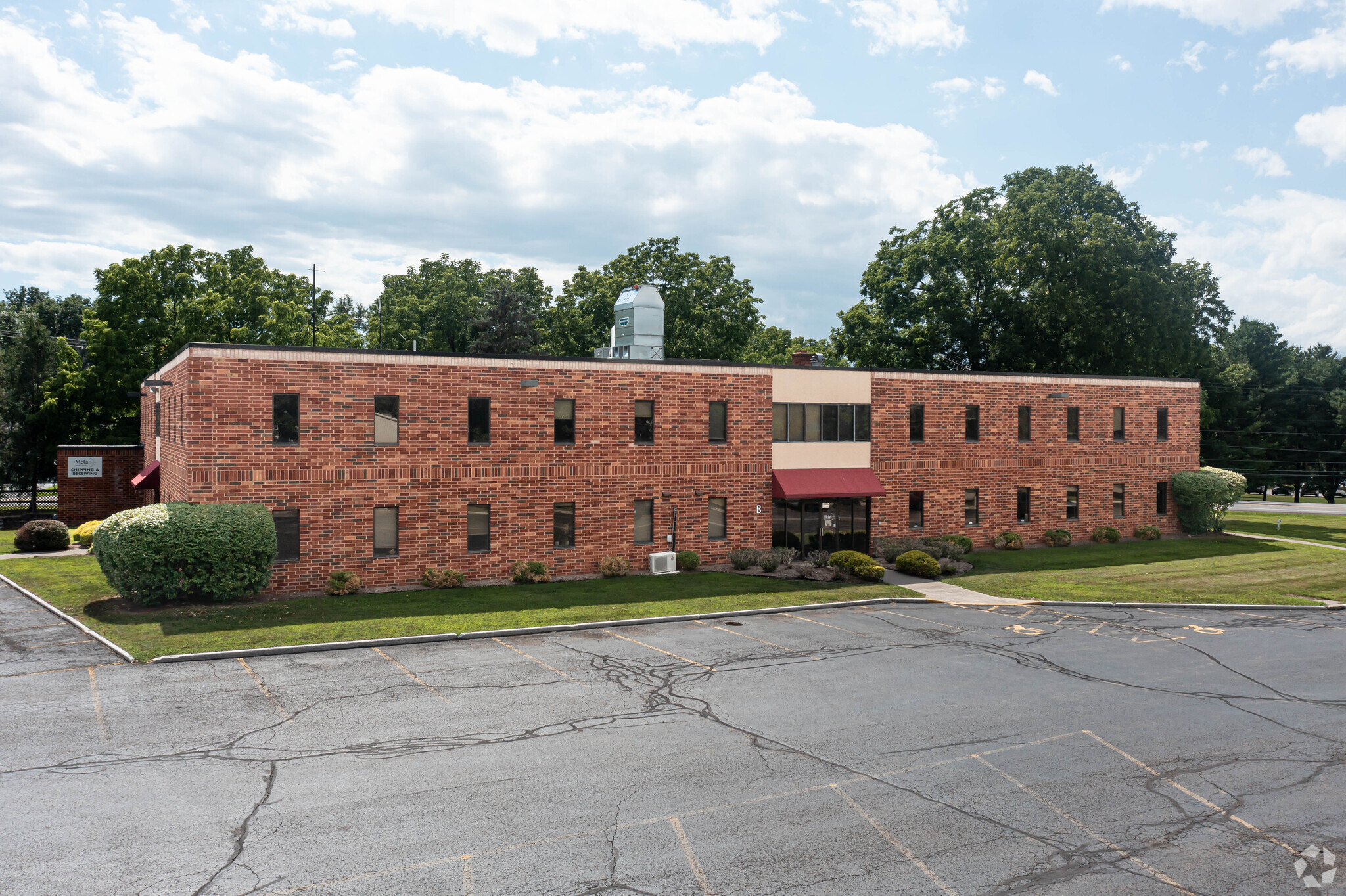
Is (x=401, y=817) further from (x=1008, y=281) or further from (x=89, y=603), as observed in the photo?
(x=1008, y=281)

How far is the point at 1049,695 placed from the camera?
1683cm

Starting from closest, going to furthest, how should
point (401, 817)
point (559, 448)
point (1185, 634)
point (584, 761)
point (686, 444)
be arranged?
point (401, 817) < point (584, 761) < point (1185, 634) < point (559, 448) < point (686, 444)

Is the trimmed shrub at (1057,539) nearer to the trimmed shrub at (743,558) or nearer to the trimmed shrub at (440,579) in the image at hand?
the trimmed shrub at (743,558)

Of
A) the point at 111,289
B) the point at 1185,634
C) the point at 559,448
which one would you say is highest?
the point at 111,289

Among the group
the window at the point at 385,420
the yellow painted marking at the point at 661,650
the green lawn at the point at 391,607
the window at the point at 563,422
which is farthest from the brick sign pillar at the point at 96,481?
the yellow painted marking at the point at 661,650

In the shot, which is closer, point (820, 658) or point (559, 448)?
point (820, 658)

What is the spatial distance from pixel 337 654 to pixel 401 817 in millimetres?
9456

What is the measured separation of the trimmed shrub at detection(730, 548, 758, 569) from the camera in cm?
3197

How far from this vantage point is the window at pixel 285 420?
26.1 meters

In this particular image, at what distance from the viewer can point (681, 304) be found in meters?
66.9

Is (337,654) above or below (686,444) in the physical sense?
below

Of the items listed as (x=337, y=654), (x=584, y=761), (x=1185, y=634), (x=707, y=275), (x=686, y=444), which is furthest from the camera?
(x=707, y=275)

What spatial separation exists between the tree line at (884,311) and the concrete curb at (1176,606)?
2020 centimetres

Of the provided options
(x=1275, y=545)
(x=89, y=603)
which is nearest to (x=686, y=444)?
(x=89, y=603)
